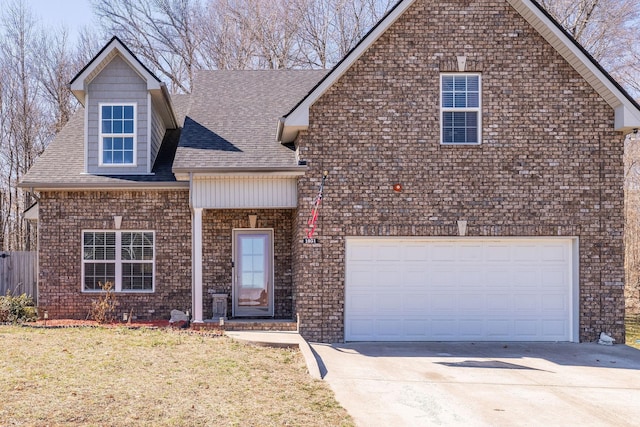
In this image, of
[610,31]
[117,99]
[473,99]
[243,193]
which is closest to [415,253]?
[473,99]

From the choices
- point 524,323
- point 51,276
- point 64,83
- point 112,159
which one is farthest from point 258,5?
point 524,323

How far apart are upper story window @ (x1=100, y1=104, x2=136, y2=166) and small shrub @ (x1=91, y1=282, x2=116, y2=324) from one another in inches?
121

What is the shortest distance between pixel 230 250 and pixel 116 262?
9.11 feet

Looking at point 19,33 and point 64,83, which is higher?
point 19,33

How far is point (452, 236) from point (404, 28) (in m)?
4.49

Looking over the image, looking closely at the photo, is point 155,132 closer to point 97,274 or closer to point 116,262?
point 116,262

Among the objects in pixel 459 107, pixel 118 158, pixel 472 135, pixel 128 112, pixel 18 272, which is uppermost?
pixel 128 112

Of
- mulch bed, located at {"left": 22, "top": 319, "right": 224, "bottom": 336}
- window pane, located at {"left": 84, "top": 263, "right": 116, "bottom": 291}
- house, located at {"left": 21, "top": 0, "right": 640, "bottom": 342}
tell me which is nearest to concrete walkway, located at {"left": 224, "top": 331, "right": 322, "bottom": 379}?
mulch bed, located at {"left": 22, "top": 319, "right": 224, "bottom": 336}

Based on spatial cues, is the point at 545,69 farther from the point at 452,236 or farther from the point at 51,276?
the point at 51,276

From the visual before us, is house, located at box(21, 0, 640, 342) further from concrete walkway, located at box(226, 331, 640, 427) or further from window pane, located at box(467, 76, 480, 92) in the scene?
concrete walkway, located at box(226, 331, 640, 427)

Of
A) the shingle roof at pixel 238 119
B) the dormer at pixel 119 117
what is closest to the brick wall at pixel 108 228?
the dormer at pixel 119 117

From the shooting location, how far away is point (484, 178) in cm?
1352

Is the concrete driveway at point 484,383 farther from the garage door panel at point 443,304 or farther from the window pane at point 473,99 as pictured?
the window pane at point 473,99

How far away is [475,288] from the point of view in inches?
543
